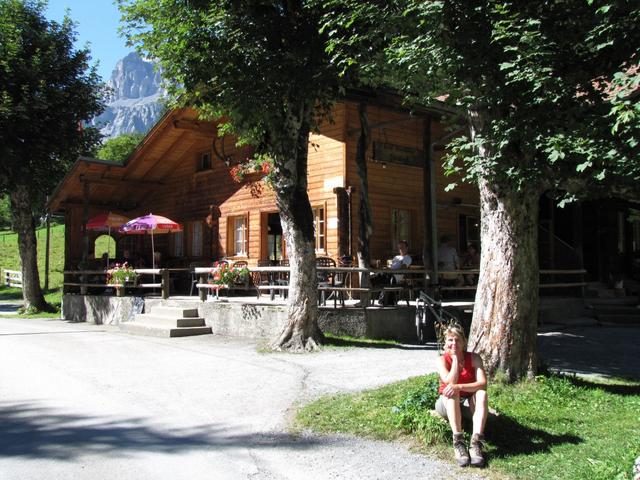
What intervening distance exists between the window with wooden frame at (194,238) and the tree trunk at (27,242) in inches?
210

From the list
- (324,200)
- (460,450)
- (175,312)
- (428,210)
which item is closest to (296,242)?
(428,210)

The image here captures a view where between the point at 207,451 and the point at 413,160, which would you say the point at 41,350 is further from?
the point at 413,160

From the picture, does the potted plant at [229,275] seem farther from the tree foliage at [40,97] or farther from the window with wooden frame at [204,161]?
the tree foliage at [40,97]

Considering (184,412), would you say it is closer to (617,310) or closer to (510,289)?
(510,289)

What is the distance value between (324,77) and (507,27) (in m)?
4.53

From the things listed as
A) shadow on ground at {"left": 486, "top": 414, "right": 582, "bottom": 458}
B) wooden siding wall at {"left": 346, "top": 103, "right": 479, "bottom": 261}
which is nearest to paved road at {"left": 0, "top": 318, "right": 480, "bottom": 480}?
shadow on ground at {"left": 486, "top": 414, "right": 582, "bottom": 458}

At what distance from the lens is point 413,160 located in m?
15.6

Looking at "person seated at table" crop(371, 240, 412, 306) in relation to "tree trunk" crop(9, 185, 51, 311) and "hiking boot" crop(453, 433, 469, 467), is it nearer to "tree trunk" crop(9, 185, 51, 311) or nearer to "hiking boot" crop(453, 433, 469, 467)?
"hiking boot" crop(453, 433, 469, 467)

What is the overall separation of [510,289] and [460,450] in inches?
97.0

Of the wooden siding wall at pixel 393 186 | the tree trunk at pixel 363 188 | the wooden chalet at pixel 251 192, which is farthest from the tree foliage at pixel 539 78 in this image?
the wooden siding wall at pixel 393 186

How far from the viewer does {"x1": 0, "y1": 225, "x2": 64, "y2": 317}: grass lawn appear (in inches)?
1224

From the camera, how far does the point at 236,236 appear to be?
18734 mm

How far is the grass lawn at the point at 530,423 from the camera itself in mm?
4488

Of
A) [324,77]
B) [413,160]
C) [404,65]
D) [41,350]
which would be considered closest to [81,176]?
[41,350]
